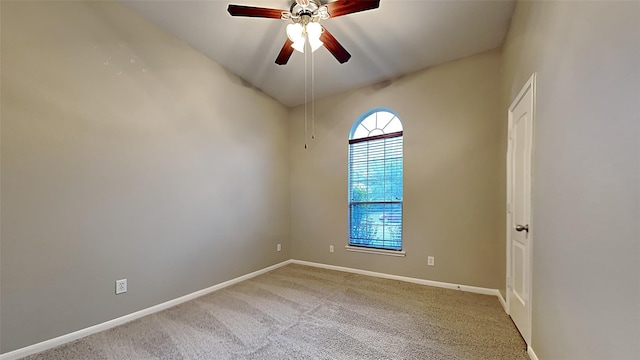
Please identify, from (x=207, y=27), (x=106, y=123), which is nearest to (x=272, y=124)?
(x=207, y=27)

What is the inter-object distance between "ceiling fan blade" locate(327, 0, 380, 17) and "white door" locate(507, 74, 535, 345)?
4.14 ft

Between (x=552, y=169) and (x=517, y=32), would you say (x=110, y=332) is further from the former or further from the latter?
(x=517, y=32)

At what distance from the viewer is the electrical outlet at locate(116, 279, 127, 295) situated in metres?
2.32

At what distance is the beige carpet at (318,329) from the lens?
1.88m

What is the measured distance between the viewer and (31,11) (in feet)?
6.25

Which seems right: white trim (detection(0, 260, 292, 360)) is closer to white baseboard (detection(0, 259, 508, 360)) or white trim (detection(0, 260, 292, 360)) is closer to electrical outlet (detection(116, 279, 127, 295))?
white baseboard (detection(0, 259, 508, 360))

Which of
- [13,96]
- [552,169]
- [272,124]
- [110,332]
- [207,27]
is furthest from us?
[272,124]

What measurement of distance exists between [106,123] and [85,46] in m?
0.65

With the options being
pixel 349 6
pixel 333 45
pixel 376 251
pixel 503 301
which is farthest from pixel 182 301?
pixel 503 301

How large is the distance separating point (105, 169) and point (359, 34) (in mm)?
2804

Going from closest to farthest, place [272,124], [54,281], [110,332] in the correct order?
1. [54,281]
2. [110,332]
3. [272,124]

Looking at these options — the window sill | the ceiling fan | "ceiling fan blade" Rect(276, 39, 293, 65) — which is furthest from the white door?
"ceiling fan blade" Rect(276, 39, 293, 65)

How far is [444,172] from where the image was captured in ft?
10.5

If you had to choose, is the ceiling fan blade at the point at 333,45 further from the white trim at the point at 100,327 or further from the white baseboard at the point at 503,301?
the white trim at the point at 100,327
